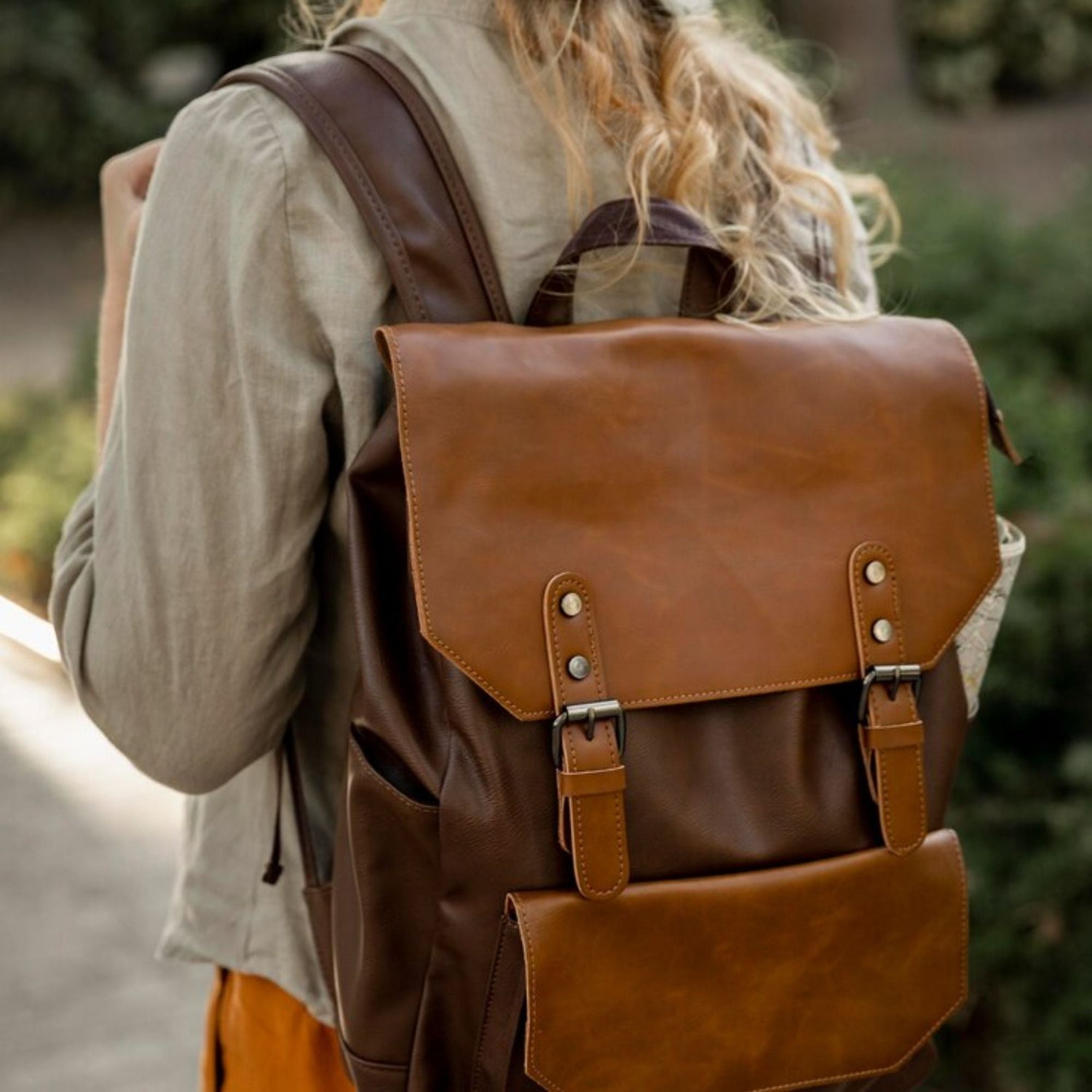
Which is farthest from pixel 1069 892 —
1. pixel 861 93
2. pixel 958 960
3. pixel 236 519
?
pixel 861 93

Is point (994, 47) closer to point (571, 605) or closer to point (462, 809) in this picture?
point (571, 605)

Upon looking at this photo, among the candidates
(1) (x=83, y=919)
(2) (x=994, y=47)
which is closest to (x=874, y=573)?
(1) (x=83, y=919)

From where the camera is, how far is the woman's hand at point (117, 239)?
153 centimetres

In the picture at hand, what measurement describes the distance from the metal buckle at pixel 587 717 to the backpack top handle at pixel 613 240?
349 mm

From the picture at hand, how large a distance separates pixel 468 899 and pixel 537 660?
0.21 m

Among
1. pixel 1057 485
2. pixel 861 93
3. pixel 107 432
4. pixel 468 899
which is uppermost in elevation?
pixel 107 432

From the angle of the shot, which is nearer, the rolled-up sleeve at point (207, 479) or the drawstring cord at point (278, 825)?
the rolled-up sleeve at point (207, 479)

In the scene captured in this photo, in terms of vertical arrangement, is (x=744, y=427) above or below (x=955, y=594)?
above

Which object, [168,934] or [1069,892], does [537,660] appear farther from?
[1069,892]

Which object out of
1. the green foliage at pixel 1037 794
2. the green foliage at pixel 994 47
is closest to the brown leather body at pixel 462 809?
the green foliage at pixel 1037 794

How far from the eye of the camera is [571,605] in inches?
48.9

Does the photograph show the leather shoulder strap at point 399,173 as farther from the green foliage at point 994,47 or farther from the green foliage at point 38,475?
the green foliage at point 994,47

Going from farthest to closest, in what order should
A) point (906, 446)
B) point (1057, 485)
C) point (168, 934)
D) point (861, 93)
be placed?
1. point (861, 93)
2. point (1057, 485)
3. point (168, 934)
4. point (906, 446)

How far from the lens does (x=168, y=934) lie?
158 centimetres
